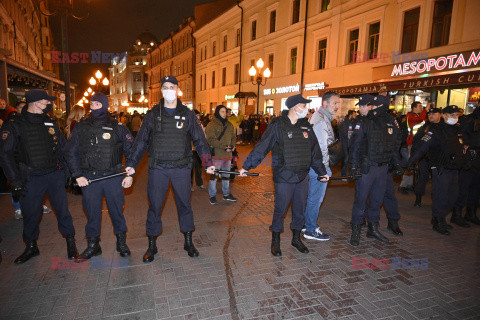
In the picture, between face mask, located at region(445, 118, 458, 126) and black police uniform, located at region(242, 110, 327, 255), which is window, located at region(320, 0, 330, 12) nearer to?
face mask, located at region(445, 118, 458, 126)

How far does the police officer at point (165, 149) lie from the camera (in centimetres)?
387

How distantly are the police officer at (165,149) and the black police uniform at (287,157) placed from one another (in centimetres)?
90

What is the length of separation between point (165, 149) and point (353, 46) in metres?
17.4

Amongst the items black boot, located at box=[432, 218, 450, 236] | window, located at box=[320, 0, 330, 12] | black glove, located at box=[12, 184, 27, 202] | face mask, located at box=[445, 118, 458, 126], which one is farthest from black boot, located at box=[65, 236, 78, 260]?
window, located at box=[320, 0, 330, 12]

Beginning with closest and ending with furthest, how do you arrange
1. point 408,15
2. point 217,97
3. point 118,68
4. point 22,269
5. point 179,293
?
point 179,293 → point 22,269 → point 408,15 → point 217,97 → point 118,68

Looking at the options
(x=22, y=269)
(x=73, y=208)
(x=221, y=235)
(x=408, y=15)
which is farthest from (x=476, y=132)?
(x=408, y=15)

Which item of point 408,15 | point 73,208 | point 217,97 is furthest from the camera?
point 217,97

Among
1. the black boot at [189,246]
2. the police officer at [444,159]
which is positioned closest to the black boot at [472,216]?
the police officer at [444,159]

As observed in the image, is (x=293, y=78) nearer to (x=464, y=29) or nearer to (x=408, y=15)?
(x=408, y=15)

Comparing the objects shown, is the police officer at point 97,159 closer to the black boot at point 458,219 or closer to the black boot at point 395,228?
the black boot at point 395,228

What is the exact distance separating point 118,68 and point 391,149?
282 feet

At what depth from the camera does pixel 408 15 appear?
14.5 meters

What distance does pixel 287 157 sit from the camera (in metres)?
4.04

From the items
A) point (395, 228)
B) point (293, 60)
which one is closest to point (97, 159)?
point (395, 228)
